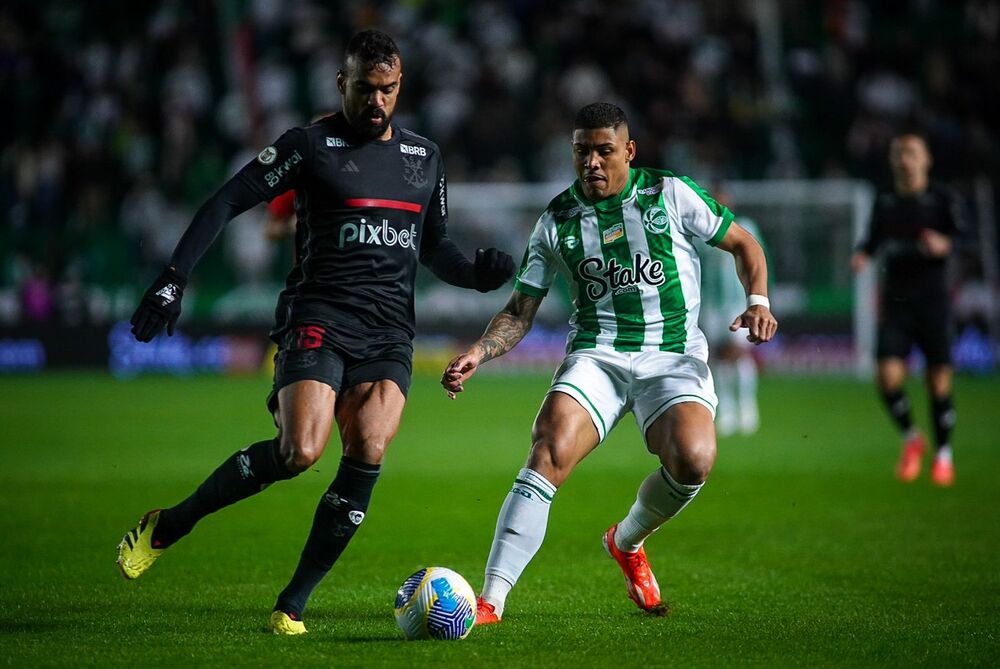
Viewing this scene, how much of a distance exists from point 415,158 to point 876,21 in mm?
20397

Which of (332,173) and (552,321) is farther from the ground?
(332,173)

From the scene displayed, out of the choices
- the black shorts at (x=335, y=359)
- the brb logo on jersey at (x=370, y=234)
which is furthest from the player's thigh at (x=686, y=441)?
the brb logo on jersey at (x=370, y=234)

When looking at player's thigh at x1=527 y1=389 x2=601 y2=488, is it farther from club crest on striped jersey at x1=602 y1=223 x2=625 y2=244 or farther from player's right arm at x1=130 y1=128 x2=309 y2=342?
player's right arm at x1=130 y1=128 x2=309 y2=342

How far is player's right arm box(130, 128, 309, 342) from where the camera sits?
5.61 meters

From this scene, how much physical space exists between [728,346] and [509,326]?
342 inches

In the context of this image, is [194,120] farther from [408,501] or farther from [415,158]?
[415,158]

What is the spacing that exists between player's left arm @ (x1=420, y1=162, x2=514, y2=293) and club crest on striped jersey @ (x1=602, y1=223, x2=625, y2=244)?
1.51 feet

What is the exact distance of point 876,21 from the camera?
2459cm

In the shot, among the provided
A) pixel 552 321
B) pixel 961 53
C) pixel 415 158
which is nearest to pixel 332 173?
pixel 415 158

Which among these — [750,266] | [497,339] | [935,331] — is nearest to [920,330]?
[935,331]

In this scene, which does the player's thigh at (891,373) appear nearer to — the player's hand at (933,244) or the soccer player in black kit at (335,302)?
the player's hand at (933,244)

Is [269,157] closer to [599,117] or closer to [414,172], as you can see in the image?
→ [414,172]

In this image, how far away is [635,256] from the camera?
6332 millimetres

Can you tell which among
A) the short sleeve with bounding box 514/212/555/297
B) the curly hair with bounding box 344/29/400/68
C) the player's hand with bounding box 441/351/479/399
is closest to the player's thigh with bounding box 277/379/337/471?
the player's hand with bounding box 441/351/479/399
